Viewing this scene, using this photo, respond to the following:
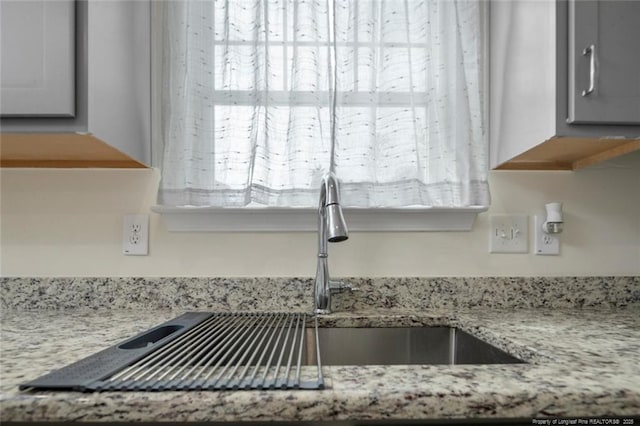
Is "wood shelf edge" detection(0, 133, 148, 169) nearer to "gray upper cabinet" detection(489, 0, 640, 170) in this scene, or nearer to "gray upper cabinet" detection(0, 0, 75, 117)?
"gray upper cabinet" detection(0, 0, 75, 117)

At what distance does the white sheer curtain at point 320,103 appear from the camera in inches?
47.8

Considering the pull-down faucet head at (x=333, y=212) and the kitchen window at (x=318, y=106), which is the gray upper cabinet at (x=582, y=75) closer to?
the kitchen window at (x=318, y=106)

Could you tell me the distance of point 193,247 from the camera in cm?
127

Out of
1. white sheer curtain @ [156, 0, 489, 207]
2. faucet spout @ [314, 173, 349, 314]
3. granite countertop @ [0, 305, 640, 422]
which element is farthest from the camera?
white sheer curtain @ [156, 0, 489, 207]

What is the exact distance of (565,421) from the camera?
55 cm

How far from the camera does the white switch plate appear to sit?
1.29 metres

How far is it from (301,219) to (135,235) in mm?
497

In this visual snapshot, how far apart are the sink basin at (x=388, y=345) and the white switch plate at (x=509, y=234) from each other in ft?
1.11

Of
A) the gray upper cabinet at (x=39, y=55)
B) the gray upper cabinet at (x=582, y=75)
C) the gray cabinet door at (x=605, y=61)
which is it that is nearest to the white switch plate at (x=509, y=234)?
the gray upper cabinet at (x=582, y=75)

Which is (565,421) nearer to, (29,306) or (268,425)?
(268,425)

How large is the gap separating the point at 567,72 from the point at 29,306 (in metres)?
1.55

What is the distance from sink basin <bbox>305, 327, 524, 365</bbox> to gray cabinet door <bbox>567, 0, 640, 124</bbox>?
623mm

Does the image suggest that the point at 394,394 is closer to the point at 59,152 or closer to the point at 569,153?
the point at 569,153

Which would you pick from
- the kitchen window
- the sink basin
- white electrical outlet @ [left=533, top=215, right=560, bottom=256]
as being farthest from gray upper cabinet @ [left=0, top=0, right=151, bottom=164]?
white electrical outlet @ [left=533, top=215, right=560, bottom=256]
